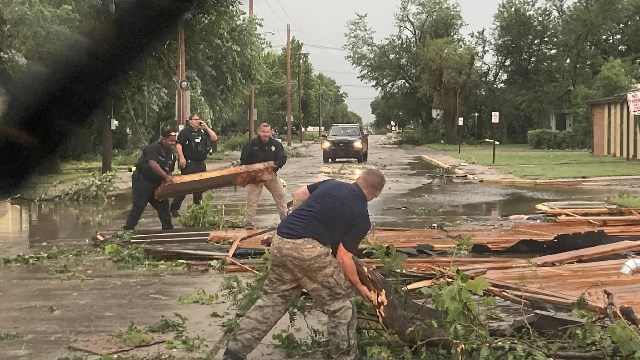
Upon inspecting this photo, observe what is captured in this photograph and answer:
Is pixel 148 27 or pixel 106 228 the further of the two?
pixel 148 27

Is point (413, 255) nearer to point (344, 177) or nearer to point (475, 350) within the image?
point (475, 350)

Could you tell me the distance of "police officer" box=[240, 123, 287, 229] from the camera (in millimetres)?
13758

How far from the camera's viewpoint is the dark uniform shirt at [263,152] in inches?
547

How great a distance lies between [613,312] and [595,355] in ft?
1.84

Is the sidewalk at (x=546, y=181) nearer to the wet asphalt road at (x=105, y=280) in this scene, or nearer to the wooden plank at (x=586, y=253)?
the wet asphalt road at (x=105, y=280)

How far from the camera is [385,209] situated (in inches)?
681

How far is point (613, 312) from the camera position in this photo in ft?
20.3

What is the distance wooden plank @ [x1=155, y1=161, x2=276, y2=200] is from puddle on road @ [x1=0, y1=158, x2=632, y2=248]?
→ 1298 millimetres

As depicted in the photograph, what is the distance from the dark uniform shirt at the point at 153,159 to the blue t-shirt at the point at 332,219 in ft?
24.4

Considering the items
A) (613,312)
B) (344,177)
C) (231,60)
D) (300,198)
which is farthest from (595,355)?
(231,60)

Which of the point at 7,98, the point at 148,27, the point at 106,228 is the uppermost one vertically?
the point at 148,27

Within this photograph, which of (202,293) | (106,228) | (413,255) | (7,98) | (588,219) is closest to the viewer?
(202,293)

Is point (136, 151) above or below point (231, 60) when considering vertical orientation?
below

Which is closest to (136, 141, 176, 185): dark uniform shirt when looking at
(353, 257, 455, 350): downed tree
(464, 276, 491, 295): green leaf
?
(353, 257, 455, 350): downed tree
